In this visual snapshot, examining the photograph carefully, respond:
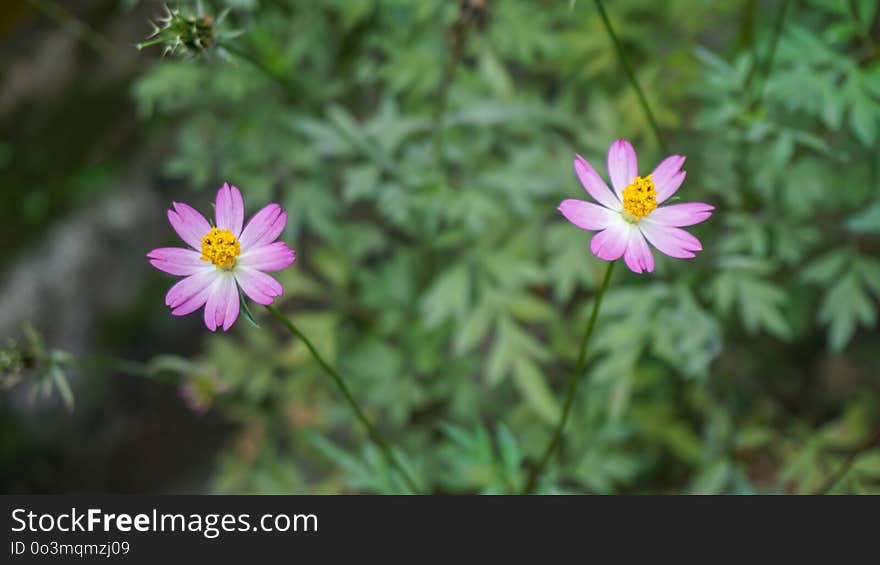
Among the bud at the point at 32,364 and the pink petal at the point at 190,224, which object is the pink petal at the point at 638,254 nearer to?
the pink petal at the point at 190,224

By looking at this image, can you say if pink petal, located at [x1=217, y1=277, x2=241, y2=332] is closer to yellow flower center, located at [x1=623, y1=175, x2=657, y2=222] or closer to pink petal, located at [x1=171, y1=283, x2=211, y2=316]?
pink petal, located at [x1=171, y1=283, x2=211, y2=316]

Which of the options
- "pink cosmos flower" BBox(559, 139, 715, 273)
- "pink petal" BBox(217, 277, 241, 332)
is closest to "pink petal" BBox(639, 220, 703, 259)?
"pink cosmos flower" BBox(559, 139, 715, 273)

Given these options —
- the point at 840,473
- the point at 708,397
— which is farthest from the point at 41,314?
the point at 840,473

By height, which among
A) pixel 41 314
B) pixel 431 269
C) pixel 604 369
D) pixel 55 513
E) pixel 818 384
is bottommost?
pixel 55 513

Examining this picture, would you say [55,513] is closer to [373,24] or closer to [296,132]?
[296,132]

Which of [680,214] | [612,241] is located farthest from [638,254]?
[680,214]

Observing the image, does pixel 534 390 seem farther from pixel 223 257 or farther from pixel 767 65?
pixel 223 257

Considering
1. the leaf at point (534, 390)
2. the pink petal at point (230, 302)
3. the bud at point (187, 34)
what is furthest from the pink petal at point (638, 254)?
the leaf at point (534, 390)
